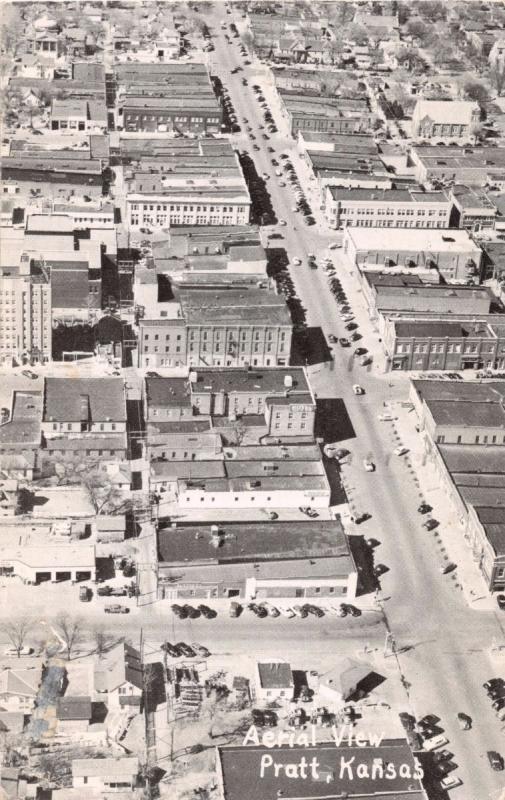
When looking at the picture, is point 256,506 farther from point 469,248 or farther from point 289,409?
point 469,248

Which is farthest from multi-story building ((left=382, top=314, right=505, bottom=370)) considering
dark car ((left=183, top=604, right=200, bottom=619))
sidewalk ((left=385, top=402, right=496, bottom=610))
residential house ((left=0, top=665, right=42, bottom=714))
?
residential house ((left=0, top=665, right=42, bottom=714))

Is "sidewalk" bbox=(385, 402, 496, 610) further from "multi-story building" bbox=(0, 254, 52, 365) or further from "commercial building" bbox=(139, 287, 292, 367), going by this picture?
"multi-story building" bbox=(0, 254, 52, 365)

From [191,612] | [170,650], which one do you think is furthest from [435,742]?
[191,612]

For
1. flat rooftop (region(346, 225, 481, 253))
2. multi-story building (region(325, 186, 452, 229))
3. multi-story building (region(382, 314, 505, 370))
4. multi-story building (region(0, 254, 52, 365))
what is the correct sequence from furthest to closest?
1. multi-story building (region(325, 186, 452, 229))
2. flat rooftop (region(346, 225, 481, 253))
3. multi-story building (region(382, 314, 505, 370))
4. multi-story building (region(0, 254, 52, 365))

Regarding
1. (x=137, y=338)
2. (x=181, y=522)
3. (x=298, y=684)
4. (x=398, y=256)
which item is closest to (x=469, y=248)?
(x=398, y=256)

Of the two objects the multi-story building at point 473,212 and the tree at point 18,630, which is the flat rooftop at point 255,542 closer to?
the tree at point 18,630

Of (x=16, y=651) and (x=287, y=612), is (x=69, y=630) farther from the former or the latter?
(x=287, y=612)
